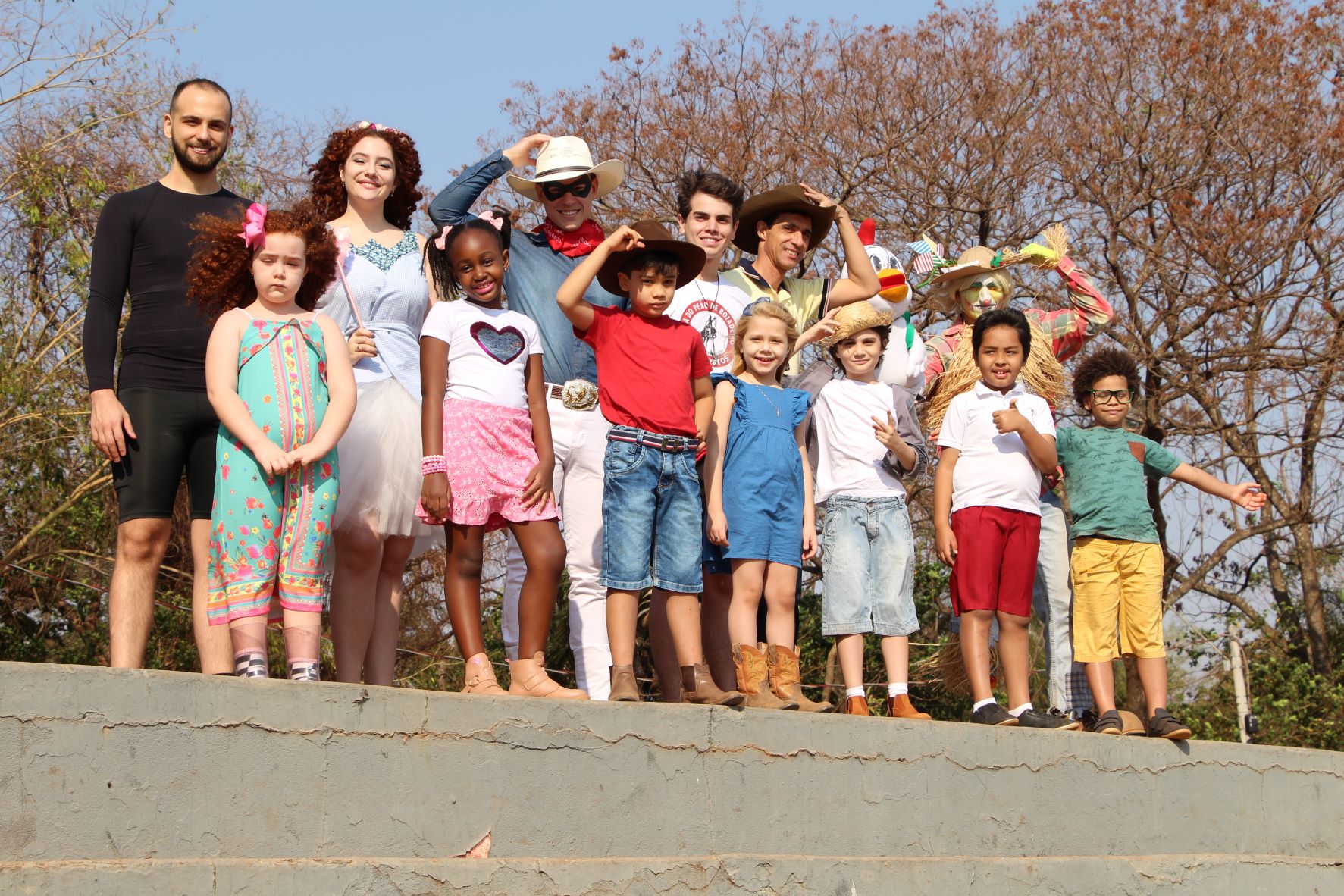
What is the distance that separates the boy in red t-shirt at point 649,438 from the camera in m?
4.68

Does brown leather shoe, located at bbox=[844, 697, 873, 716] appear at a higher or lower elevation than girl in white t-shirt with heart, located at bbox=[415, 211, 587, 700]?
lower

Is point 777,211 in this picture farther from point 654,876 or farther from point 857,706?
point 654,876

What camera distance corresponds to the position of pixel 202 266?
181 inches

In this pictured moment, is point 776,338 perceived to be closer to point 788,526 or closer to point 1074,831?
point 788,526

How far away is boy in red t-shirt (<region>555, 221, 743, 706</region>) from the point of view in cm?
468

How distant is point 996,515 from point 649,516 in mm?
1663

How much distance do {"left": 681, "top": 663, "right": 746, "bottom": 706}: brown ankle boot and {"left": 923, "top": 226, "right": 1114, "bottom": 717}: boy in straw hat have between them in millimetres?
2108

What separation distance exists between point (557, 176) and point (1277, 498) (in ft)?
39.6

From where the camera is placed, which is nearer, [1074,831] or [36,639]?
[1074,831]

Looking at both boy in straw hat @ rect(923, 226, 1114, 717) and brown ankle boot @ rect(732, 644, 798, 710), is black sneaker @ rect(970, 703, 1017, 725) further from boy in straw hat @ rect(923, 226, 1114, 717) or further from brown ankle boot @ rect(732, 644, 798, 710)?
brown ankle boot @ rect(732, 644, 798, 710)

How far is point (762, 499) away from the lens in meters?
5.28

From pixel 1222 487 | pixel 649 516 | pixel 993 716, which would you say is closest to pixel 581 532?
pixel 649 516

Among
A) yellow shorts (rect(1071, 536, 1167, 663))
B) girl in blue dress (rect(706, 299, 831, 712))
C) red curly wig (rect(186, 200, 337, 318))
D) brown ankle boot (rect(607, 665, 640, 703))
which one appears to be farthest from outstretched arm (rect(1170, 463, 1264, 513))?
red curly wig (rect(186, 200, 337, 318))

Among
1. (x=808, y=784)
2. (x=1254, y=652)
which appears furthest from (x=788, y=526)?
(x=1254, y=652)
